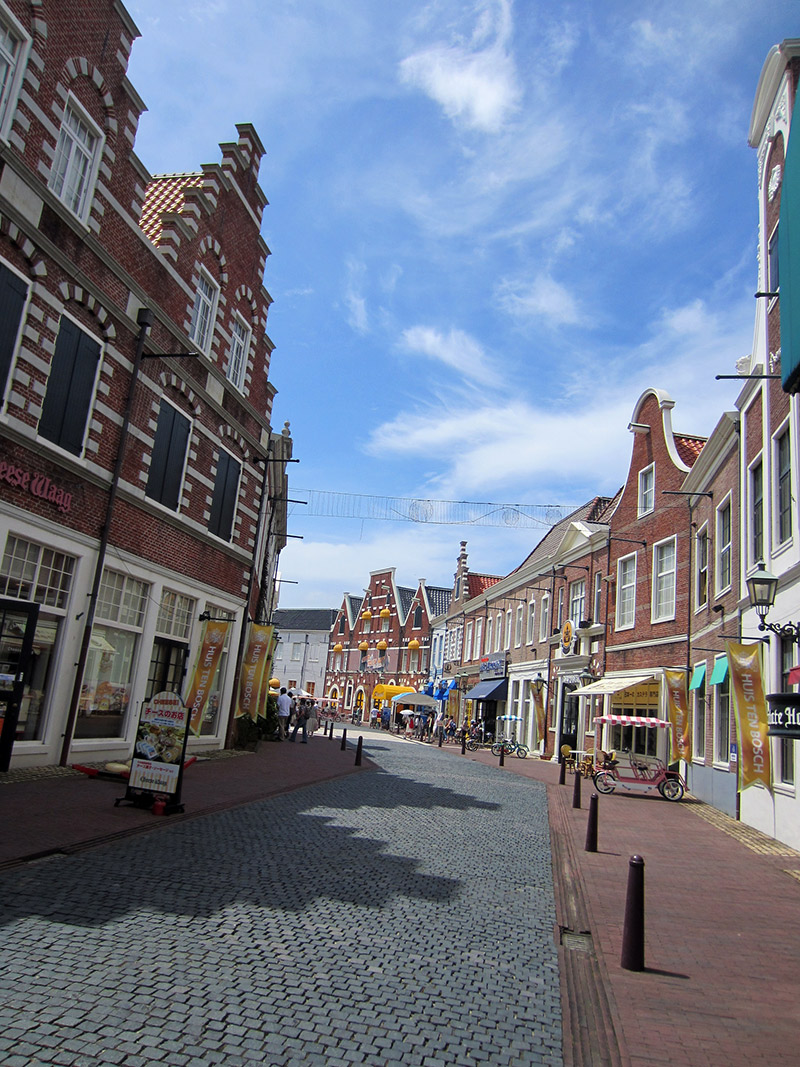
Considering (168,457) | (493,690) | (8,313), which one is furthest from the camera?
(493,690)

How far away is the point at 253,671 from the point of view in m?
20.7

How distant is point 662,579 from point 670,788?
6.88m

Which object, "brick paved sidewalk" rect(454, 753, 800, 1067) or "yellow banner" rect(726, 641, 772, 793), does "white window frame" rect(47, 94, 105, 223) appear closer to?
"brick paved sidewalk" rect(454, 753, 800, 1067)

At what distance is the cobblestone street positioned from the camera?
409cm

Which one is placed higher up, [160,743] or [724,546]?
[724,546]

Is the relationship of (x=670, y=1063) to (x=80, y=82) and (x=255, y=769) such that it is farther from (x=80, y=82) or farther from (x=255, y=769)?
(x=80, y=82)

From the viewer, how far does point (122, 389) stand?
48.6 feet

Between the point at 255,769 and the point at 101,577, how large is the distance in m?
5.73

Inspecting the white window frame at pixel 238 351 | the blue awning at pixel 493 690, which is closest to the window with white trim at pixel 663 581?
the white window frame at pixel 238 351

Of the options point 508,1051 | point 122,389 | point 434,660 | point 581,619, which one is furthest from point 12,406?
point 434,660

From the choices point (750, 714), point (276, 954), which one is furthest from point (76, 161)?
point (750, 714)

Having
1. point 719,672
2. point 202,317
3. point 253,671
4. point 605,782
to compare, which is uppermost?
point 202,317

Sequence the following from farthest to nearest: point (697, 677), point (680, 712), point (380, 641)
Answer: point (380, 641)
point (680, 712)
point (697, 677)

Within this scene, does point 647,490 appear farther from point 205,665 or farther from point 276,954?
point 276,954
